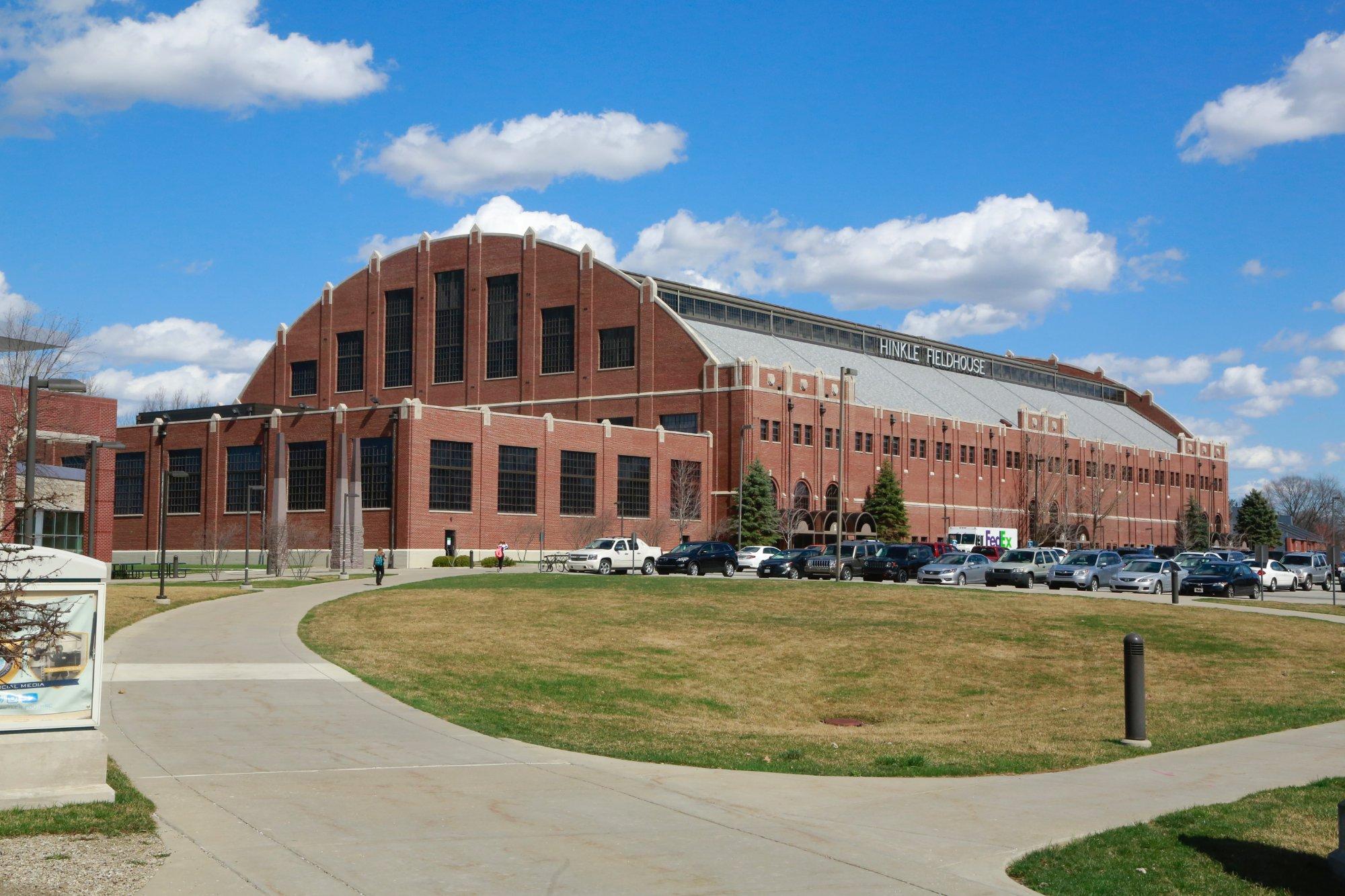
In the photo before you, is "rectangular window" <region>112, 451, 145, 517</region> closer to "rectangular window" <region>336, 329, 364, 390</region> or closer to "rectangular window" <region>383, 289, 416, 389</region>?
"rectangular window" <region>336, 329, 364, 390</region>

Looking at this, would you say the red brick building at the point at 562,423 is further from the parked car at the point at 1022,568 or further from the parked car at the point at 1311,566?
the parked car at the point at 1311,566

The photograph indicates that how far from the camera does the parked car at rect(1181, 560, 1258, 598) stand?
49281 millimetres

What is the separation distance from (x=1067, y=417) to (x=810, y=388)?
142 ft

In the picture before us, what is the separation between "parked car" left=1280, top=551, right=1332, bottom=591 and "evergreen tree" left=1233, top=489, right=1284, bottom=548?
6970 cm

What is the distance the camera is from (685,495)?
8144cm

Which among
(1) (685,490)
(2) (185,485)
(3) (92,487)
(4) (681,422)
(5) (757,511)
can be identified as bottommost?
(5) (757,511)

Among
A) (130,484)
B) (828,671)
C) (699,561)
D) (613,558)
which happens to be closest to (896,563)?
(699,561)

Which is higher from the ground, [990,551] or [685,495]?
[685,495]

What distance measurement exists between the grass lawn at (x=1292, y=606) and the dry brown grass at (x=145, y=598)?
33313 millimetres

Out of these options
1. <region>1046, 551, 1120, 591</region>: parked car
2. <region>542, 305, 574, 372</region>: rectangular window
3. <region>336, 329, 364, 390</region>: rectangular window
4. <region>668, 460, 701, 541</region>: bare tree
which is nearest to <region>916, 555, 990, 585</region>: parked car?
<region>1046, 551, 1120, 591</region>: parked car

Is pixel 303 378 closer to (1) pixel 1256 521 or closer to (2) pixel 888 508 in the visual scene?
(2) pixel 888 508

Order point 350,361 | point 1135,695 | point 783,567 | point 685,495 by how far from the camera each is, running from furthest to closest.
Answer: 1. point 350,361
2. point 685,495
3. point 783,567
4. point 1135,695

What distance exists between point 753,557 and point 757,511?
18.0 m

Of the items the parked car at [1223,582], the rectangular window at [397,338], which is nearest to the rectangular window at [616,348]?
the rectangular window at [397,338]
